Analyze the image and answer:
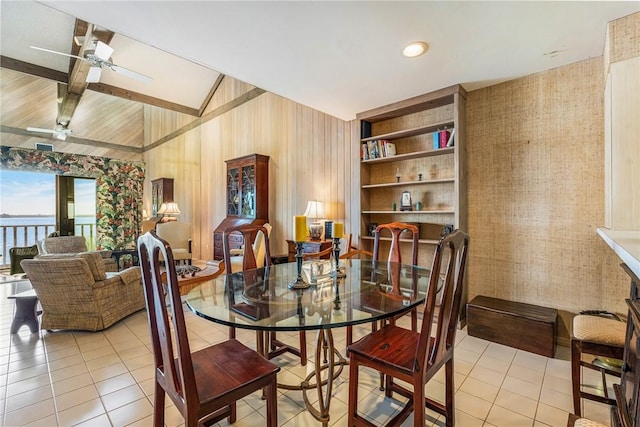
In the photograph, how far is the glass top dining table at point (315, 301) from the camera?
122 cm

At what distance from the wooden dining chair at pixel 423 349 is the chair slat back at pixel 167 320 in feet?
2.39

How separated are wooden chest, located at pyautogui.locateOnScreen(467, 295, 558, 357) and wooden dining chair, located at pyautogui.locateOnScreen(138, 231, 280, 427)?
2.13 meters

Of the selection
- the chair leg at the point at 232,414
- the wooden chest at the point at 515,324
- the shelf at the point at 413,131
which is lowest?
the chair leg at the point at 232,414

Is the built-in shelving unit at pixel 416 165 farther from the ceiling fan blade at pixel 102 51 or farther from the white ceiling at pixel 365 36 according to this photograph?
the ceiling fan blade at pixel 102 51

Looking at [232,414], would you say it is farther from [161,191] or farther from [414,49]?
[161,191]

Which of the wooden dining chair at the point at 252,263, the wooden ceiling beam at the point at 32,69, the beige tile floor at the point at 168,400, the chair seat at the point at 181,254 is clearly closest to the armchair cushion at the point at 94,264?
the beige tile floor at the point at 168,400

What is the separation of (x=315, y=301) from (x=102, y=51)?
4082 mm

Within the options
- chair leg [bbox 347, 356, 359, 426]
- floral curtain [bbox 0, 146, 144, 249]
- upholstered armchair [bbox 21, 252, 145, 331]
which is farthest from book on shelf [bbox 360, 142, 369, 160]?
floral curtain [bbox 0, 146, 144, 249]

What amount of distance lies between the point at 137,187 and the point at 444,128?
8288mm

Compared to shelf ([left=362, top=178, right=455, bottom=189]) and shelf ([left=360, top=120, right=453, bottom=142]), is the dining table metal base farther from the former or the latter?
shelf ([left=360, top=120, right=453, bottom=142])

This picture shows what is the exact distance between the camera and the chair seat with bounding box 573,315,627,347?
1506 millimetres

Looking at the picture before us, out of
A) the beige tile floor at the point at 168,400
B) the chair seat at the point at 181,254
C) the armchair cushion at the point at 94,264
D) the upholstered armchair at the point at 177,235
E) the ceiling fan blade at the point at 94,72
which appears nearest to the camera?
the beige tile floor at the point at 168,400

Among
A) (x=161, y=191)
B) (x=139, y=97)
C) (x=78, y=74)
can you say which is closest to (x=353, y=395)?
(x=78, y=74)

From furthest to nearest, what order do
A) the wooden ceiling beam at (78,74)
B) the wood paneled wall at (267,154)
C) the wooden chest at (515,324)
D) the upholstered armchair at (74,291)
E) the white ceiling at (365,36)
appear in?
the wood paneled wall at (267,154)
the wooden ceiling beam at (78,74)
the upholstered armchair at (74,291)
the wooden chest at (515,324)
the white ceiling at (365,36)
